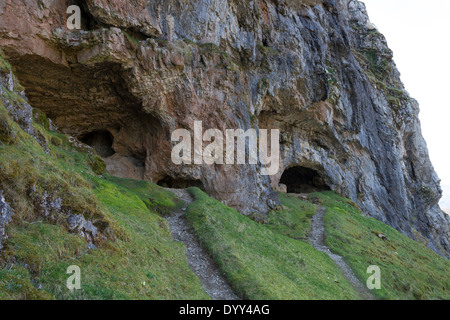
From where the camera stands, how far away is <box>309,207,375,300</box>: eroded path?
938 inches

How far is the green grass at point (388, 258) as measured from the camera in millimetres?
26625

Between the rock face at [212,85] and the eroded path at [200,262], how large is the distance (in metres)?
13.2

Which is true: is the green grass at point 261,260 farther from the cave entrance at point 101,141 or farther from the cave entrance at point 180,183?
the cave entrance at point 101,141

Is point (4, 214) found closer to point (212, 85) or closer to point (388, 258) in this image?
point (212, 85)

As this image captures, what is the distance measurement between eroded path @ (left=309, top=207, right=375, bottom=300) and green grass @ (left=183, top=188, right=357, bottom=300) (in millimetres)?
989

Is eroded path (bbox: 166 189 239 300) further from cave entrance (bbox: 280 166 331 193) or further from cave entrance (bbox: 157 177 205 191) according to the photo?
cave entrance (bbox: 280 166 331 193)

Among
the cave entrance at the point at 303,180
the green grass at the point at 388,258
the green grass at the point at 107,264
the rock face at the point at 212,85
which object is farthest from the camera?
the cave entrance at the point at 303,180

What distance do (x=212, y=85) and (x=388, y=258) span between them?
89.4 ft

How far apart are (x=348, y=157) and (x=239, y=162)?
114ft

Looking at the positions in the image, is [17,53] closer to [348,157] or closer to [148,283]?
[148,283]

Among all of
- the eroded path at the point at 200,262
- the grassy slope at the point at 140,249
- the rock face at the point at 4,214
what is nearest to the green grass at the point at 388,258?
the grassy slope at the point at 140,249

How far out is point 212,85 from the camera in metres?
37.9

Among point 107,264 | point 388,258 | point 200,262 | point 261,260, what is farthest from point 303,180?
point 107,264
